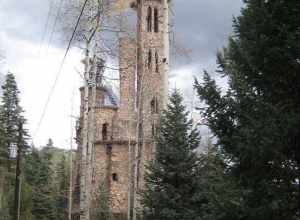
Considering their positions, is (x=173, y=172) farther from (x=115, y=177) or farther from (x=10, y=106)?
(x=10, y=106)

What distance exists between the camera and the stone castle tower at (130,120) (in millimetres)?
22625

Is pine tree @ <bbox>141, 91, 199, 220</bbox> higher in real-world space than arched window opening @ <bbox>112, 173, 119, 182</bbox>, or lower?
lower

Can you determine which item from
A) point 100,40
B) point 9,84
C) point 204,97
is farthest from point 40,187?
point 204,97

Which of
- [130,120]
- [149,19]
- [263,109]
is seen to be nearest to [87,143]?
[263,109]

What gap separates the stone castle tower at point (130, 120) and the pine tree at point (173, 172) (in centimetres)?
102

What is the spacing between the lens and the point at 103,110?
4562cm

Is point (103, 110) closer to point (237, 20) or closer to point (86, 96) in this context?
point (86, 96)

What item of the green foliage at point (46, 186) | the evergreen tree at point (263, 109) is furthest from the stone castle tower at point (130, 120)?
the evergreen tree at point (263, 109)

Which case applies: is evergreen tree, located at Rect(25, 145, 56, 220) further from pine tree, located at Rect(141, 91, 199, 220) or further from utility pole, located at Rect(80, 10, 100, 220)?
pine tree, located at Rect(141, 91, 199, 220)

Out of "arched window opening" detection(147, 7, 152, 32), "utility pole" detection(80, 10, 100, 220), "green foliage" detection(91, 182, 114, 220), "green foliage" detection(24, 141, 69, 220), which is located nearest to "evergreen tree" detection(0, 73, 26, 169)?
"green foliage" detection(24, 141, 69, 220)

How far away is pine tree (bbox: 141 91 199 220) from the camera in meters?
15.6

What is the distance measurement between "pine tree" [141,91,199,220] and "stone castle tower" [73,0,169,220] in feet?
3.35

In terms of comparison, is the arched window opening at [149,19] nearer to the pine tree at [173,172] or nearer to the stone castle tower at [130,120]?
the stone castle tower at [130,120]

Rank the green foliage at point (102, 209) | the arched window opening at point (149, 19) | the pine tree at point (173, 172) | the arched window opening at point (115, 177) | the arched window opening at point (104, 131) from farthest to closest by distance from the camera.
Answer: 1. the arched window opening at point (104, 131)
2. the arched window opening at point (115, 177)
3. the arched window opening at point (149, 19)
4. the green foliage at point (102, 209)
5. the pine tree at point (173, 172)
